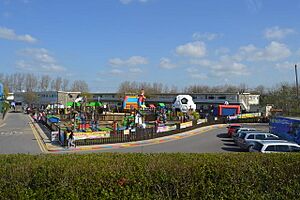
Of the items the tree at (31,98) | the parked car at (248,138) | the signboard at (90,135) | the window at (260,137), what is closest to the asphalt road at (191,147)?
the parked car at (248,138)

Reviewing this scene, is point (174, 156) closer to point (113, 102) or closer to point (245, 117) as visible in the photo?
point (245, 117)

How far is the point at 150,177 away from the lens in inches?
294

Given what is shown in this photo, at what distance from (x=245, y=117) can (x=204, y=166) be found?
46669 mm

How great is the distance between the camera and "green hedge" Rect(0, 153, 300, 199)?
719 cm

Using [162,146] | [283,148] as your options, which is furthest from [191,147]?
[283,148]

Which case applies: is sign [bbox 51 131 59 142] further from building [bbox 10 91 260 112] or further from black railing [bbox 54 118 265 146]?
building [bbox 10 91 260 112]

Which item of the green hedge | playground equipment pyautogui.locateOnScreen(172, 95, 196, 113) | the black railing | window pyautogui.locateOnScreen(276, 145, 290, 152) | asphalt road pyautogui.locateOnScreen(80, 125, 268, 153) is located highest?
playground equipment pyautogui.locateOnScreen(172, 95, 196, 113)

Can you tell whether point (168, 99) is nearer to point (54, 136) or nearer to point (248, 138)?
point (54, 136)

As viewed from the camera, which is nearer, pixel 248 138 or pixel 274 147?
pixel 274 147

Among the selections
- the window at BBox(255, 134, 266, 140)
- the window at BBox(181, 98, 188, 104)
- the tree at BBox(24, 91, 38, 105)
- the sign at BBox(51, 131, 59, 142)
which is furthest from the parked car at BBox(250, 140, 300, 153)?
the tree at BBox(24, 91, 38, 105)

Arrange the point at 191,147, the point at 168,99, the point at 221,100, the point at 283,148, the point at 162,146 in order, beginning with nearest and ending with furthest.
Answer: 1. the point at 283,148
2. the point at 191,147
3. the point at 162,146
4. the point at 221,100
5. the point at 168,99

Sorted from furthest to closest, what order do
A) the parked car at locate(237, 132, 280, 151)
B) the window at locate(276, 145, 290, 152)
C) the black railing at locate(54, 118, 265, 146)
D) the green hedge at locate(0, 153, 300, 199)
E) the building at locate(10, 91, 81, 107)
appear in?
the building at locate(10, 91, 81, 107), the black railing at locate(54, 118, 265, 146), the parked car at locate(237, 132, 280, 151), the window at locate(276, 145, 290, 152), the green hedge at locate(0, 153, 300, 199)

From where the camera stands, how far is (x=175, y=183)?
24.8ft

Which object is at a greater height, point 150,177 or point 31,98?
point 31,98
